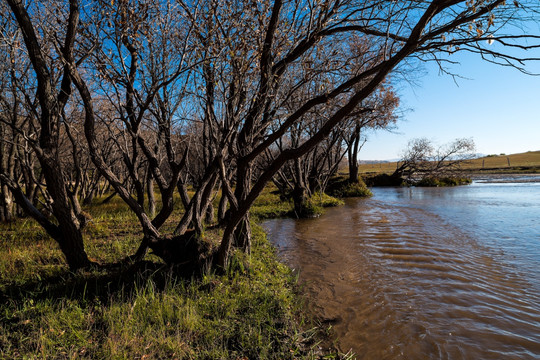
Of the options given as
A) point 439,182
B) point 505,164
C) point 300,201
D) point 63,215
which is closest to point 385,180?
point 439,182

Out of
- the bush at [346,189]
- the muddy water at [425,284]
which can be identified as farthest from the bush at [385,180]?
the muddy water at [425,284]

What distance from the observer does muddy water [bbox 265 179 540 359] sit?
3.39m

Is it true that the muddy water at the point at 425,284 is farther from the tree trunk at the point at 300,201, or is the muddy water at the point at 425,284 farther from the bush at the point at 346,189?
the bush at the point at 346,189

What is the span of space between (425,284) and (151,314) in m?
4.65

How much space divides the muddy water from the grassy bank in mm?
833

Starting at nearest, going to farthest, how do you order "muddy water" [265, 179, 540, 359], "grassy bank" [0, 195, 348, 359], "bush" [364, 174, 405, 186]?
"grassy bank" [0, 195, 348, 359] < "muddy water" [265, 179, 540, 359] < "bush" [364, 174, 405, 186]

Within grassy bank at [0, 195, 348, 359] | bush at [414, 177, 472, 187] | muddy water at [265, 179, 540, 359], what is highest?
bush at [414, 177, 472, 187]

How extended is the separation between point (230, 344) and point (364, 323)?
1919 mm

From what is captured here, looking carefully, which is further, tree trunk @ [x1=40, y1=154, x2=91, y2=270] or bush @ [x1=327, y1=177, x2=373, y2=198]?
bush @ [x1=327, y1=177, x2=373, y2=198]

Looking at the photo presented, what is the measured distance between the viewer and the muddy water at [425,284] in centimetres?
339

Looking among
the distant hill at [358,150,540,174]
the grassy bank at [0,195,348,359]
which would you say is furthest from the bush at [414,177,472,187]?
the grassy bank at [0,195,348,359]

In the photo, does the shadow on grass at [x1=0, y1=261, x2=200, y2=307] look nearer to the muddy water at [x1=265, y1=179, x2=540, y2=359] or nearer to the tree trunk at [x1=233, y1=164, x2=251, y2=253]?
the tree trunk at [x1=233, y1=164, x2=251, y2=253]

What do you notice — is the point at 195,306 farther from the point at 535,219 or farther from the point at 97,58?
the point at 535,219

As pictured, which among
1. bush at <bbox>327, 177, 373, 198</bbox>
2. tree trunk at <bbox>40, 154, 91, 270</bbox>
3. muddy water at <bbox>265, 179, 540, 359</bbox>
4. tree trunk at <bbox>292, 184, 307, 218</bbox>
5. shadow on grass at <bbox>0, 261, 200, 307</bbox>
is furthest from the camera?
bush at <bbox>327, 177, 373, 198</bbox>
